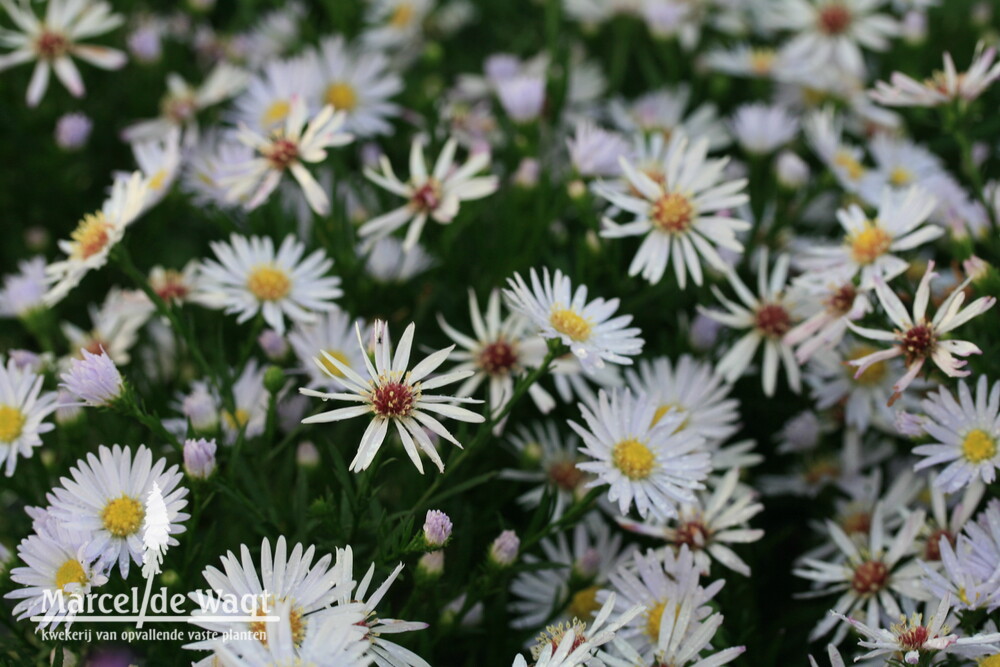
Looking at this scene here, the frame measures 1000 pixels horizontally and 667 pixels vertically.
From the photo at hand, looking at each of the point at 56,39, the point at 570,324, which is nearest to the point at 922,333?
the point at 570,324

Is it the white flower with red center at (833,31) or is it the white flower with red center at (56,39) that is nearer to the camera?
the white flower with red center at (56,39)

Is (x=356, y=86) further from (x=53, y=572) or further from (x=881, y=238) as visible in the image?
(x=53, y=572)

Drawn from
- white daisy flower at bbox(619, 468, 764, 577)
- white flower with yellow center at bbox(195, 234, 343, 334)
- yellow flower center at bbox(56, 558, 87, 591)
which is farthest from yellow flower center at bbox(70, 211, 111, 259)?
white daisy flower at bbox(619, 468, 764, 577)

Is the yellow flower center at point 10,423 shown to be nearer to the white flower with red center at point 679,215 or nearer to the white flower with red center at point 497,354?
the white flower with red center at point 497,354

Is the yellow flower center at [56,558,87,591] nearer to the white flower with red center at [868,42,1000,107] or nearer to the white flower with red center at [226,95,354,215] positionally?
the white flower with red center at [226,95,354,215]

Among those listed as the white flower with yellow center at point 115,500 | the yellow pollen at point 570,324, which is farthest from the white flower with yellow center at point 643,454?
the white flower with yellow center at point 115,500
